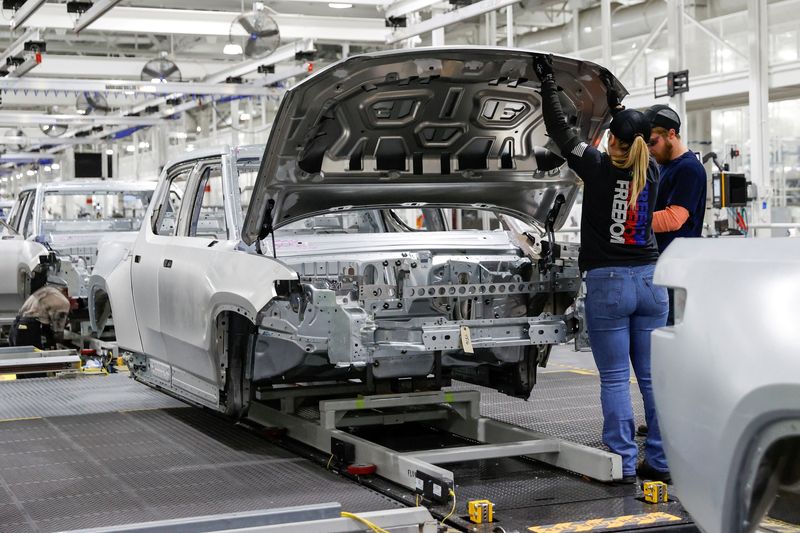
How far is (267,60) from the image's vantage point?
58.4 feet

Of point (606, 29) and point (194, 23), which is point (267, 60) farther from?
point (606, 29)

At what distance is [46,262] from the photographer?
10.6 metres

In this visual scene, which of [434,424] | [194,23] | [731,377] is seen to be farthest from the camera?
[194,23]

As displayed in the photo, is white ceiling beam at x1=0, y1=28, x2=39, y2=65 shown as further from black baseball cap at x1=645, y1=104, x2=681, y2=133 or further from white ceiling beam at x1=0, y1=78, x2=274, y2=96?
black baseball cap at x1=645, y1=104, x2=681, y2=133

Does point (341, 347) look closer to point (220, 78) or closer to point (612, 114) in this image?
point (612, 114)

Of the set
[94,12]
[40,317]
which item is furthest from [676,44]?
[40,317]

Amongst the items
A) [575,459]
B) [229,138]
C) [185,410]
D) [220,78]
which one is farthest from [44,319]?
[229,138]

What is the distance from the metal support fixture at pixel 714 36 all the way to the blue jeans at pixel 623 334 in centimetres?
1076

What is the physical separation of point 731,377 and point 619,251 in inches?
99.5

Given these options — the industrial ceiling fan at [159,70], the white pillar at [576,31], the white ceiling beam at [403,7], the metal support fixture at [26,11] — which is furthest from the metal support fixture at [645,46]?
the metal support fixture at [26,11]

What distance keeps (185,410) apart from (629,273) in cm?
358

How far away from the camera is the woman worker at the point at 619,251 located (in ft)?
15.6

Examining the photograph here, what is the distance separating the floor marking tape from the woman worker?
67 centimetres

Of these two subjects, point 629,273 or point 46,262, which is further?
point 46,262
